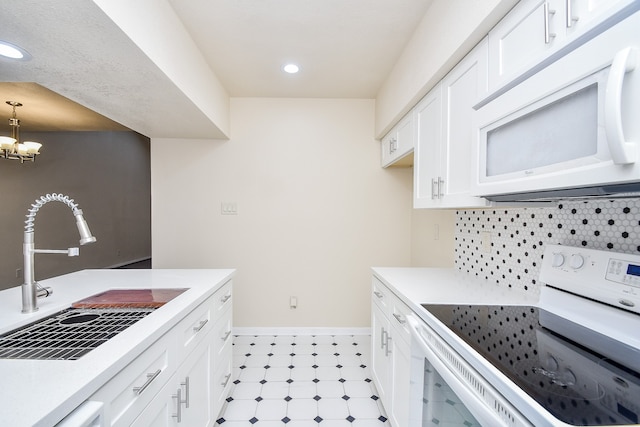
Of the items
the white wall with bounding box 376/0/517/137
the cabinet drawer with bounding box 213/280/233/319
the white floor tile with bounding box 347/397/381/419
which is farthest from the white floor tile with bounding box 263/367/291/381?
the white wall with bounding box 376/0/517/137

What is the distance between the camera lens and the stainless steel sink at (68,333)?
84cm

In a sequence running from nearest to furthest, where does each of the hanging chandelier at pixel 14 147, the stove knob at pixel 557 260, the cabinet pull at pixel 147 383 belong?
the cabinet pull at pixel 147 383 < the stove knob at pixel 557 260 < the hanging chandelier at pixel 14 147

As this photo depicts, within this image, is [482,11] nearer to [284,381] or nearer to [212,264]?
[284,381]

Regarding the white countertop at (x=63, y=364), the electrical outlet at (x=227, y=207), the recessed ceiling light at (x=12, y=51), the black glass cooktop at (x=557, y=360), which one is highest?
the recessed ceiling light at (x=12, y=51)

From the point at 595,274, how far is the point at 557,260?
154 mm

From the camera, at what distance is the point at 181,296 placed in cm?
138

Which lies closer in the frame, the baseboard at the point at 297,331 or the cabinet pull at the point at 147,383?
the cabinet pull at the point at 147,383

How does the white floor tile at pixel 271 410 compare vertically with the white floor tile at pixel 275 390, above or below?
below

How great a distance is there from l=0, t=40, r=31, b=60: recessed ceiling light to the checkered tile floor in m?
2.22

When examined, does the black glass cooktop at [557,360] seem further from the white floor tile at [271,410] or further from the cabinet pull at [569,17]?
the white floor tile at [271,410]

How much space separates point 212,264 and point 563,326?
2.80m

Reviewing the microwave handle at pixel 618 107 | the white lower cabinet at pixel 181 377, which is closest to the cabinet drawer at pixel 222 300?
the white lower cabinet at pixel 181 377

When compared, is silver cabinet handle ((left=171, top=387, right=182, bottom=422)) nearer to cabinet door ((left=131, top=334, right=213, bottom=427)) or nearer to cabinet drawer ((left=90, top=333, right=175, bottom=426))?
cabinet door ((left=131, top=334, right=213, bottom=427))

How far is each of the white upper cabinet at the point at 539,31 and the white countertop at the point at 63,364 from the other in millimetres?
1447
